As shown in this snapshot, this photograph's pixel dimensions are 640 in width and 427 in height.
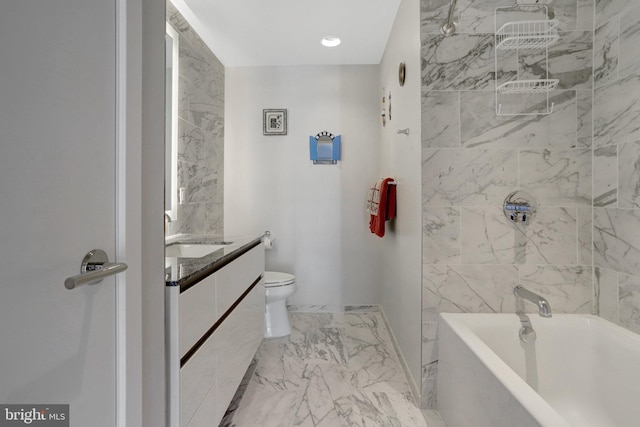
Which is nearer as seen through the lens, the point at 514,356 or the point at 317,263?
the point at 514,356

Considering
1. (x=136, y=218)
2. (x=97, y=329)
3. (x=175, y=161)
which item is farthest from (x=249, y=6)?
(x=97, y=329)

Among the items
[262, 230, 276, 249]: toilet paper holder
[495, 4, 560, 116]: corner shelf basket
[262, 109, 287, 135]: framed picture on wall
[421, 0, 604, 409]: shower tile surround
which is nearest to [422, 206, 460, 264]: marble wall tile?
[421, 0, 604, 409]: shower tile surround

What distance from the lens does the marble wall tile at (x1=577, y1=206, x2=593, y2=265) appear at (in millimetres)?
1719

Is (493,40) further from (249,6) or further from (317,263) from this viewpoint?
(317,263)

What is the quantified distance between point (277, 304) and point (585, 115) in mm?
2317

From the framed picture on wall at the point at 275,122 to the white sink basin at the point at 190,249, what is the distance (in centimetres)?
162

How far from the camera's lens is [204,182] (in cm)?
275

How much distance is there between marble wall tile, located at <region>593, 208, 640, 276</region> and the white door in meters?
1.98

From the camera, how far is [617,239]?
61.1 inches

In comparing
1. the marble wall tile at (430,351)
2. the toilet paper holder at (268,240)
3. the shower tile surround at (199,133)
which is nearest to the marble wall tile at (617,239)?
the marble wall tile at (430,351)

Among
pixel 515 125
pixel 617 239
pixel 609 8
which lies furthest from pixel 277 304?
pixel 609 8

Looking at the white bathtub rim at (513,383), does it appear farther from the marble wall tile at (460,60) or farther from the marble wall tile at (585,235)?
the marble wall tile at (460,60)

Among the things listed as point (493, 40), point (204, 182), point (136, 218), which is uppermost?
point (493, 40)

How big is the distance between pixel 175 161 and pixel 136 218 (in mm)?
1616
